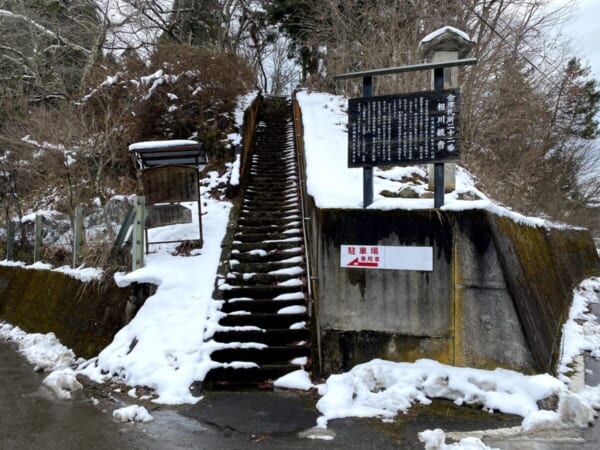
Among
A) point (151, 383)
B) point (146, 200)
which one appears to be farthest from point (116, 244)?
point (151, 383)

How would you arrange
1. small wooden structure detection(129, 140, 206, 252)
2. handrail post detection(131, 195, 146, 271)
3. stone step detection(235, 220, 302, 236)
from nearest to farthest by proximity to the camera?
1. handrail post detection(131, 195, 146, 271)
2. small wooden structure detection(129, 140, 206, 252)
3. stone step detection(235, 220, 302, 236)

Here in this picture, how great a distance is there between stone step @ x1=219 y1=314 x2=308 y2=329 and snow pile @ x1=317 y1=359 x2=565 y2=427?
4.13ft

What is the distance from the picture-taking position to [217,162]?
13.1 m

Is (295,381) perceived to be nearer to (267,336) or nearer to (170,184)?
(267,336)

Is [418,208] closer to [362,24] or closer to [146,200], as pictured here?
[146,200]

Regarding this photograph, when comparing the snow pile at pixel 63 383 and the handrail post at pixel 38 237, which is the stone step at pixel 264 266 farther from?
the handrail post at pixel 38 237

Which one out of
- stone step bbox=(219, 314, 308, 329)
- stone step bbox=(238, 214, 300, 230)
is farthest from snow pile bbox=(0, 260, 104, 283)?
Result: stone step bbox=(219, 314, 308, 329)

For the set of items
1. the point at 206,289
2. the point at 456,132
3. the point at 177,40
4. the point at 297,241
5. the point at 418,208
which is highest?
the point at 177,40

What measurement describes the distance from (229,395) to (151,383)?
3.28ft

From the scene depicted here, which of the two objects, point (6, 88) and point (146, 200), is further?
point (6, 88)

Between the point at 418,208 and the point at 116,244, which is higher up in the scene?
the point at 418,208

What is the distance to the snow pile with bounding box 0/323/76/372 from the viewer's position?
262 inches

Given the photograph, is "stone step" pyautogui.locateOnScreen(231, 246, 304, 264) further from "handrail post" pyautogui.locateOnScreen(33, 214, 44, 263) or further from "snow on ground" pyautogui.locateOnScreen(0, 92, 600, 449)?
"handrail post" pyautogui.locateOnScreen(33, 214, 44, 263)

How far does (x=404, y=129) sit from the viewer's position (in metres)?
5.58
